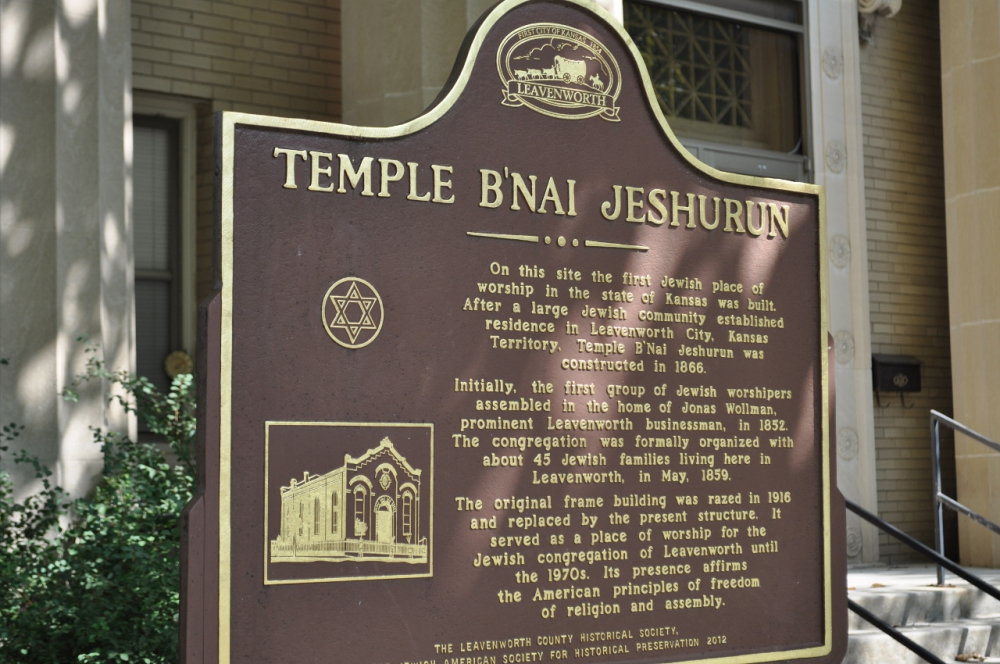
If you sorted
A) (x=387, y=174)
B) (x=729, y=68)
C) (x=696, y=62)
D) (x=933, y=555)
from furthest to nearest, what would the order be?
1. (x=729, y=68)
2. (x=696, y=62)
3. (x=933, y=555)
4. (x=387, y=174)

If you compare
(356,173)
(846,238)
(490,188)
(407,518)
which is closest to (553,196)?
(490,188)

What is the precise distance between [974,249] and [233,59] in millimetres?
6655

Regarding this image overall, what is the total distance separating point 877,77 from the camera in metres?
11.3

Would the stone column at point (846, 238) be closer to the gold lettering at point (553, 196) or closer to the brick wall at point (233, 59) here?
the brick wall at point (233, 59)

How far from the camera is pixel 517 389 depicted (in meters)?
3.79

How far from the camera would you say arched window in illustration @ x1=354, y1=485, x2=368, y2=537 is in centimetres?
344

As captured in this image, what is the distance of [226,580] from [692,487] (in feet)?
5.45

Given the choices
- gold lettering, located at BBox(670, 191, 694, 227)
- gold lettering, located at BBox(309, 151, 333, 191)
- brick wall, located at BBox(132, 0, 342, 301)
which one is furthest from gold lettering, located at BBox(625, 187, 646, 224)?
brick wall, located at BBox(132, 0, 342, 301)

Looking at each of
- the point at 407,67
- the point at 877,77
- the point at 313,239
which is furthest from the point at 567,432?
the point at 877,77

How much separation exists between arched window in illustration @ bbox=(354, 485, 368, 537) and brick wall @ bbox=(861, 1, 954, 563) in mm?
8447

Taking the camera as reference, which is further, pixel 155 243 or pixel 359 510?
pixel 155 243

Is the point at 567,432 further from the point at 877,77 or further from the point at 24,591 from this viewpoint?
the point at 877,77

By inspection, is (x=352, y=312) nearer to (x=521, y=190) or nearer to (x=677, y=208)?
(x=521, y=190)

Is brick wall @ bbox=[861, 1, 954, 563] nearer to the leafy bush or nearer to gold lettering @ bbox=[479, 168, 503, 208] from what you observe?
the leafy bush
